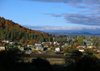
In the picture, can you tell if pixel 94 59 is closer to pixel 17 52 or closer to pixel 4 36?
pixel 17 52

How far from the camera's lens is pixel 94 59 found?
14344 millimetres

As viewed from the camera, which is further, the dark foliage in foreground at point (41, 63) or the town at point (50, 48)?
the town at point (50, 48)

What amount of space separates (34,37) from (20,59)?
75.0 m

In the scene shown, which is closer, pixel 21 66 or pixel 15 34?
pixel 21 66

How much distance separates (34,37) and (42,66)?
7567 centimetres

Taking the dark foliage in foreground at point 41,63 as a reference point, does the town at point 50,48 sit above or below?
below

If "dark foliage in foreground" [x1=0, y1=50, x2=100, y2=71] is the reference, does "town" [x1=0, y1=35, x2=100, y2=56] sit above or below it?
below

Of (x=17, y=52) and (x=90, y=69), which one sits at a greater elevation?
(x=17, y=52)

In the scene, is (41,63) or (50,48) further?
(50,48)

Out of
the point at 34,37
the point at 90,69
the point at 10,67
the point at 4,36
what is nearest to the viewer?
the point at 10,67

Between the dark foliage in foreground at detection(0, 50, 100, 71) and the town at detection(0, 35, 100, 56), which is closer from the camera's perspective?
the dark foliage in foreground at detection(0, 50, 100, 71)

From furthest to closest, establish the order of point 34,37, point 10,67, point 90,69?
point 34,37, point 90,69, point 10,67

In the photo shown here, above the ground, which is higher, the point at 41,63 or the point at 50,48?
the point at 41,63

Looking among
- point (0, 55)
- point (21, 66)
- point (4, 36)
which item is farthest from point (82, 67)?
point (4, 36)
